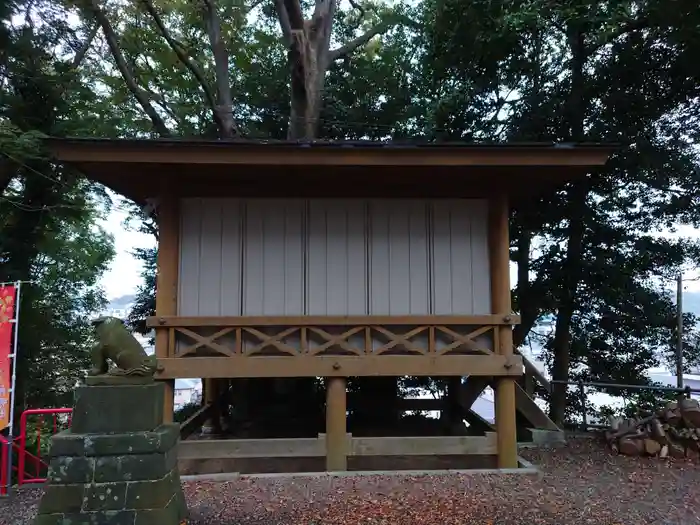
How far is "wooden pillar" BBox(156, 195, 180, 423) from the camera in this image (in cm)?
580

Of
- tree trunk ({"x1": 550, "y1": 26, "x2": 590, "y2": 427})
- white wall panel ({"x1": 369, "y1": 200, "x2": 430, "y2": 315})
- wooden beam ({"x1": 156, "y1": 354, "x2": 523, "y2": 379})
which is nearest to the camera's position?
wooden beam ({"x1": 156, "y1": 354, "x2": 523, "y2": 379})

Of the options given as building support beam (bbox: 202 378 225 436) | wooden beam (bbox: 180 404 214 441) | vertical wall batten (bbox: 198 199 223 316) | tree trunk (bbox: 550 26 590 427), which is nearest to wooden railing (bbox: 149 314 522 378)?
vertical wall batten (bbox: 198 199 223 316)

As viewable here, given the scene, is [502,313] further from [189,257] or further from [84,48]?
[84,48]

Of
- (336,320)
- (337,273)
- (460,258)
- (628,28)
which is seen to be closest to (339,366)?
(336,320)

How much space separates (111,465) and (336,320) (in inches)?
109

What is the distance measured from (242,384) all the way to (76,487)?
19.0 feet

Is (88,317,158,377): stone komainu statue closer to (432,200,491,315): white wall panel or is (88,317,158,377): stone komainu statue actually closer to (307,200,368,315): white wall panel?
(307,200,368,315): white wall panel

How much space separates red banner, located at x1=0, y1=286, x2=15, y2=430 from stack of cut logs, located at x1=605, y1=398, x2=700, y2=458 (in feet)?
A: 25.6

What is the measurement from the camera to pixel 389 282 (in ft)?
20.0

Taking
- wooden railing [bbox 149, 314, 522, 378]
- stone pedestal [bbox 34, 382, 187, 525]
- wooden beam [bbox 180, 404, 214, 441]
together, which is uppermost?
wooden railing [bbox 149, 314, 522, 378]

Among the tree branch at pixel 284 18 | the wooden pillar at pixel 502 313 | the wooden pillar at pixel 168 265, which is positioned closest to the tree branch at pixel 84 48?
the tree branch at pixel 284 18

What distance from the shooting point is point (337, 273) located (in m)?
6.07

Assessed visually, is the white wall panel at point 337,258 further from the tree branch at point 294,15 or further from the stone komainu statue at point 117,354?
the tree branch at point 294,15

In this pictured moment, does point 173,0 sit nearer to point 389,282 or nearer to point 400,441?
→ point 389,282
